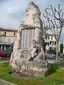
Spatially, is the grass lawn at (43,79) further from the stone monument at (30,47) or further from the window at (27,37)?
the window at (27,37)

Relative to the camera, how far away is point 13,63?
1856cm

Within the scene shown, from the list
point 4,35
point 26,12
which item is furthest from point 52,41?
point 26,12

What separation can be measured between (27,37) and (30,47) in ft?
3.48

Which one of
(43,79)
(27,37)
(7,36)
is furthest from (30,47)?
(7,36)

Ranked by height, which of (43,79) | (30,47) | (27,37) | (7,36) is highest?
(27,37)

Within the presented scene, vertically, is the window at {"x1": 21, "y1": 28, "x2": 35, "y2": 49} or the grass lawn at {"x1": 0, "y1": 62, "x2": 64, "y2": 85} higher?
the window at {"x1": 21, "y1": 28, "x2": 35, "y2": 49}

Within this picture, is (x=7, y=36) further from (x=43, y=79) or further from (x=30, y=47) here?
(x=43, y=79)

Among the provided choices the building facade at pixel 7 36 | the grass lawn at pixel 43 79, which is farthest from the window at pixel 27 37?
the building facade at pixel 7 36

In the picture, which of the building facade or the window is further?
the building facade

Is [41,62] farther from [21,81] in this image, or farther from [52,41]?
[52,41]

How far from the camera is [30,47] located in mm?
→ 18812

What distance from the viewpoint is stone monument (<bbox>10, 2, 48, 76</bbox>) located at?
1670 cm

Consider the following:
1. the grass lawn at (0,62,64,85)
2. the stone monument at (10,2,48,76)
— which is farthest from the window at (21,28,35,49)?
the grass lawn at (0,62,64,85)

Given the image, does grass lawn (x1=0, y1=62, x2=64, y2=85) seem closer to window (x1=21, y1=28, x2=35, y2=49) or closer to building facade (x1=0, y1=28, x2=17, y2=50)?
window (x1=21, y1=28, x2=35, y2=49)
